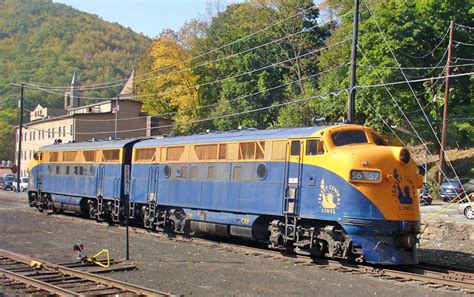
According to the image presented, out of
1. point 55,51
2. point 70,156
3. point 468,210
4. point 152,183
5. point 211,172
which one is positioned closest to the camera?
point 211,172

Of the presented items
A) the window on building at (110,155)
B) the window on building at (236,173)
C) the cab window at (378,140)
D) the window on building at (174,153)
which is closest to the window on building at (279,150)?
the window on building at (236,173)

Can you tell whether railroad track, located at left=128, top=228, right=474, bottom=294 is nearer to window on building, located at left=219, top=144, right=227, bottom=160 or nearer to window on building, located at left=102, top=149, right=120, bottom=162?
window on building, located at left=219, top=144, right=227, bottom=160

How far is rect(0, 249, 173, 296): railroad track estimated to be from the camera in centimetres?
1091

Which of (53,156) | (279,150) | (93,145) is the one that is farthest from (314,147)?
(53,156)

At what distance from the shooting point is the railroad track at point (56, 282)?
1091cm

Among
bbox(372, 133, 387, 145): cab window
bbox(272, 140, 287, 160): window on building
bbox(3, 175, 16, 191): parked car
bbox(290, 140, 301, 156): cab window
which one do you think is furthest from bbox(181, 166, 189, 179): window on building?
bbox(3, 175, 16, 191): parked car

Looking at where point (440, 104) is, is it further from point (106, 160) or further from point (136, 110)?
point (136, 110)

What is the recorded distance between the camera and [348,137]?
15758 mm

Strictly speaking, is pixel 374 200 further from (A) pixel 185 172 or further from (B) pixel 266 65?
(B) pixel 266 65

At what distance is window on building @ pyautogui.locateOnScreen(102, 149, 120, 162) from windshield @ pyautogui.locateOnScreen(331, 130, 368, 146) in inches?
509

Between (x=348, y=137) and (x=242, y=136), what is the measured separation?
3.88m

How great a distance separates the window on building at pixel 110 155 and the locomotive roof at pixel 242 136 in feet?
8.27

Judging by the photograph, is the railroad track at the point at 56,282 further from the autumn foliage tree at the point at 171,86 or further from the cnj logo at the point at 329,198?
the autumn foliage tree at the point at 171,86

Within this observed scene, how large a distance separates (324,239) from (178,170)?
765cm
